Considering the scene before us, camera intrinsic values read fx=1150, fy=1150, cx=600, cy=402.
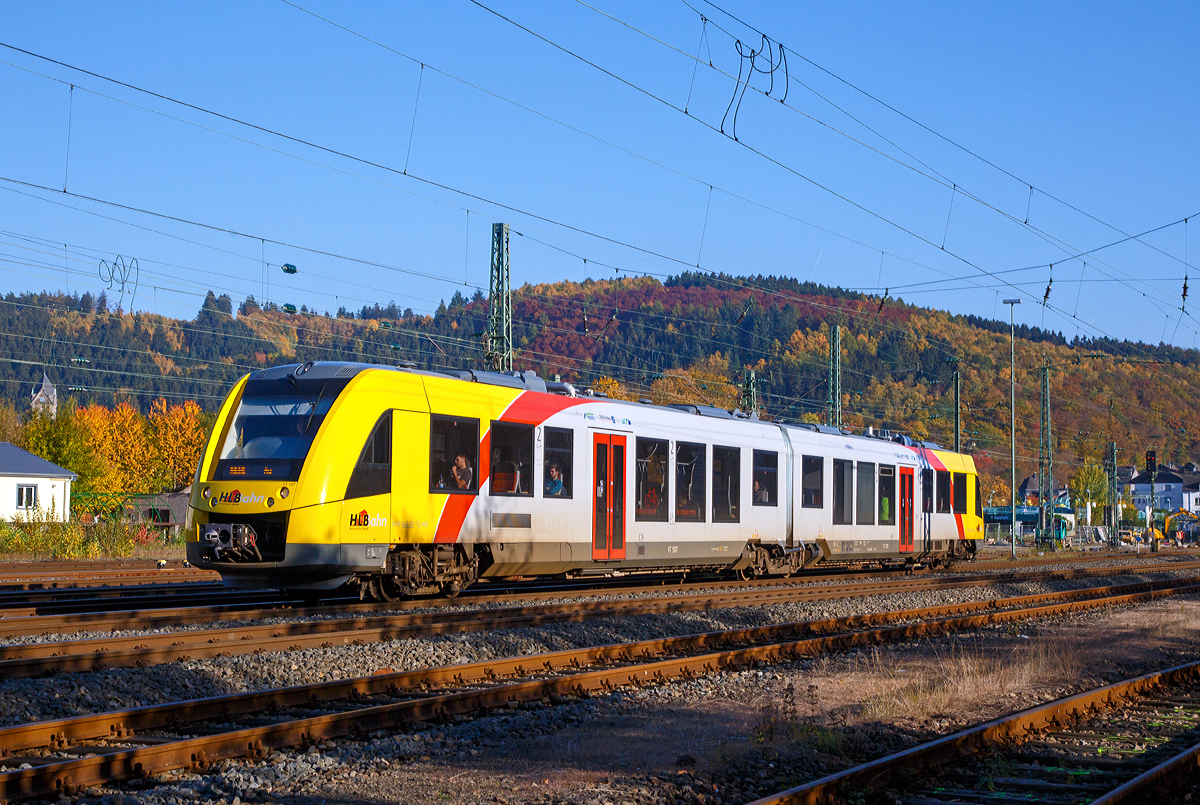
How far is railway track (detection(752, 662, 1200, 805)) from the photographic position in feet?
21.7

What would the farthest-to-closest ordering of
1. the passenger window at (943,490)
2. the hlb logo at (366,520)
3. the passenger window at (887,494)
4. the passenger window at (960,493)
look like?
the passenger window at (960,493) < the passenger window at (943,490) < the passenger window at (887,494) < the hlb logo at (366,520)

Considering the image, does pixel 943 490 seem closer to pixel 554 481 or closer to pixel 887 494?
pixel 887 494

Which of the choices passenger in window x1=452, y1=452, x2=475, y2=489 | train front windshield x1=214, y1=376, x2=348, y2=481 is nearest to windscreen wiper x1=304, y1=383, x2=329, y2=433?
train front windshield x1=214, y1=376, x2=348, y2=481

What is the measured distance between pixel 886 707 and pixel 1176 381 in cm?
8449

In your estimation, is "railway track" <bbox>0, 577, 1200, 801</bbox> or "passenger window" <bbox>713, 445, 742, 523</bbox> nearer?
"railway track" <bbox>0, 577, 1200, 801</bbox>

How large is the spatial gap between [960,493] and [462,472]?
20083mm

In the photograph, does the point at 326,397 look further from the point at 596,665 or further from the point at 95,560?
the point at 95,560

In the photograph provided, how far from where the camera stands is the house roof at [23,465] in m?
53.8

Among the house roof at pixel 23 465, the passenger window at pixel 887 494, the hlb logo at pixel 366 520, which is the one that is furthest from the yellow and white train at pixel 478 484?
the house roof at pixel 23 465

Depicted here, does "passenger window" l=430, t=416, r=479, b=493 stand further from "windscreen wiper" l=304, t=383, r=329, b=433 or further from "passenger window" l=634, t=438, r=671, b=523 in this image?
"passenger window" l=634, t=438, r=671, b=523

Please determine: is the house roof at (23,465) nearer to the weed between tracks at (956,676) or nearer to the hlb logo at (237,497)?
the hlb logo at (237,497)

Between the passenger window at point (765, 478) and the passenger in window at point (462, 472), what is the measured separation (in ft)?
26.8

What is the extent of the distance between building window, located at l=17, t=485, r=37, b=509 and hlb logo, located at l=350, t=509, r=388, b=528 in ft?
150

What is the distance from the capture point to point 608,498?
19.7 meters
